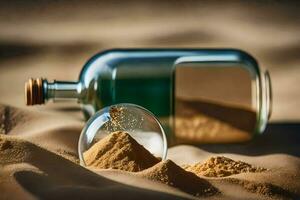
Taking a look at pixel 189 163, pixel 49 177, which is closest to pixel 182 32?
pixel 189 163

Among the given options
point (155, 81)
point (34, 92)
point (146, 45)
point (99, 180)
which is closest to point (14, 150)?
point (99, 180)

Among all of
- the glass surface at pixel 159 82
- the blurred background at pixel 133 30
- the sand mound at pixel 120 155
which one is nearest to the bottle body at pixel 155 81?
the glass surface at pixel 159 82

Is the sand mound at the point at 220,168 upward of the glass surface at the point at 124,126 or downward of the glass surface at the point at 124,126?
Result: downward

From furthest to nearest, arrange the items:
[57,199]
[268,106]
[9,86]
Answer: [9,86] < [268,106] < [57,199]

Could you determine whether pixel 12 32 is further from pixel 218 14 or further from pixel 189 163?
pixel 189 163

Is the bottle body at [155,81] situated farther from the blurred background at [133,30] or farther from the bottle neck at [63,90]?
the blurred background at [133,30]
